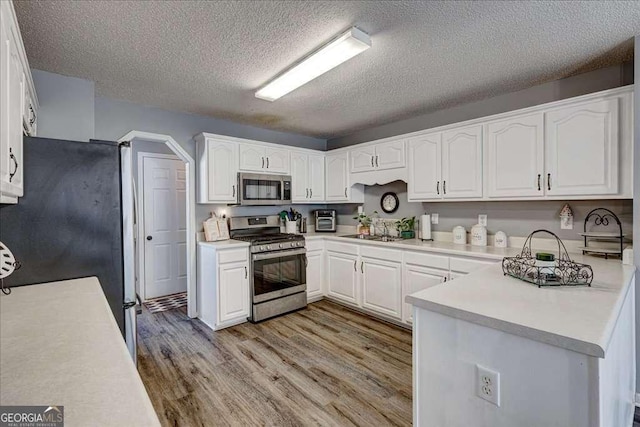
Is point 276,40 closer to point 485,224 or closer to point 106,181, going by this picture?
point 106,181

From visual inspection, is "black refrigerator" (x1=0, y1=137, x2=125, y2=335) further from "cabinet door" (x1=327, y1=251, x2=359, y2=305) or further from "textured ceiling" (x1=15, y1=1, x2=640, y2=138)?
"cabinet door" (x1=327, y1=251, x2=359, y2=305)

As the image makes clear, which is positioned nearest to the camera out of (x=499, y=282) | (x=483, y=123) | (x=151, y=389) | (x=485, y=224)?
(x=499, y=282)

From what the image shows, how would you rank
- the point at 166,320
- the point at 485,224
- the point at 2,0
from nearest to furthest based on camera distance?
the point at 2,0
the point at 485,224
the point at 166,320

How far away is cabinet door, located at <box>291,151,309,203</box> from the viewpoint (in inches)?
170

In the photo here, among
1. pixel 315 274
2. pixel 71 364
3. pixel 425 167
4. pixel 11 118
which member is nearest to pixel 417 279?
pixel 425 167

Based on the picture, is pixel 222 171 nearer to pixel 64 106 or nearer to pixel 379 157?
pixel 64 106

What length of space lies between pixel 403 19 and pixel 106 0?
64.5 inches

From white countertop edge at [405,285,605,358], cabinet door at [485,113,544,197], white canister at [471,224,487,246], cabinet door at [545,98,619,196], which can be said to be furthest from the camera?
white canister at [471,224,487,246]

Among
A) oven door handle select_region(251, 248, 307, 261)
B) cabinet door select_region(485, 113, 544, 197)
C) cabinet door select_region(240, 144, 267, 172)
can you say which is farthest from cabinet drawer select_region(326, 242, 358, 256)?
cabinet door select_region(485, 113, 544, 197)

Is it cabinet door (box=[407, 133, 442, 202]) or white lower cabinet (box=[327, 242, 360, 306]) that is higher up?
cabinet door (box=[407, 133, 442, 202])

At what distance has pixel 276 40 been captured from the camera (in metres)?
2.04

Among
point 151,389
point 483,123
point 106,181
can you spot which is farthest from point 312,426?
point 483,123

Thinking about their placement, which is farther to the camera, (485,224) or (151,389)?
(485,224)

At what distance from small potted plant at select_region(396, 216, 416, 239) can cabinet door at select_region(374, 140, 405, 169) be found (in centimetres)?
69
